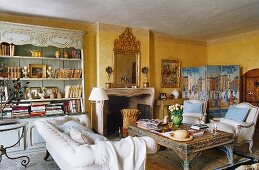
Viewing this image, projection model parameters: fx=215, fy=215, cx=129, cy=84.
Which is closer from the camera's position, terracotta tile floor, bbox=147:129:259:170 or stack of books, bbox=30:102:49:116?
terracotta tile floor, bbox=147:129:259:170

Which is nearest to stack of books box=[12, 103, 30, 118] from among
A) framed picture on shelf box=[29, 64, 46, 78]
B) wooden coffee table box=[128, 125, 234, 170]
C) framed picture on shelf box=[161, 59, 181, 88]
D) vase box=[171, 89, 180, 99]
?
framed picture on shelf box=[29, 64, 46, 78]

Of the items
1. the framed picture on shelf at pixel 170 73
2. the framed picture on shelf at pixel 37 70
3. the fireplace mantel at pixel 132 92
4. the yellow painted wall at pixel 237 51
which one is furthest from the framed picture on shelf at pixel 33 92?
the yellow painted wall at pixel 237 51

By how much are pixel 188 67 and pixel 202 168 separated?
12.6 feet

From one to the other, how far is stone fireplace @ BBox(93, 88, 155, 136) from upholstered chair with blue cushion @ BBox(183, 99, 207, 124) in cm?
93

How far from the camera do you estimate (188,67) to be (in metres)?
6.77

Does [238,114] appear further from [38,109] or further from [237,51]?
[38,109]

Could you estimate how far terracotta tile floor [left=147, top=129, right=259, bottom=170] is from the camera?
3.58m

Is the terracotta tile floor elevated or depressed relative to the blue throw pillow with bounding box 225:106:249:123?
depressed

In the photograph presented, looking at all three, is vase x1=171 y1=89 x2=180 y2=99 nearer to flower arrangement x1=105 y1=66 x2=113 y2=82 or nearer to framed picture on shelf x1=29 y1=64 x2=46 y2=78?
flower arrangement x1=105 y1=66 x2=113 y2=82

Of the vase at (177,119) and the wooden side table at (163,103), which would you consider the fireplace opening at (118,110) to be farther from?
the vase at (177,119)

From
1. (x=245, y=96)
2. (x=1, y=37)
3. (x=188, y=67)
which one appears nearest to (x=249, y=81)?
(x=245, y=96)

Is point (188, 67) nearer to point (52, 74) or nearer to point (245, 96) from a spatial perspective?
point (245, 96)

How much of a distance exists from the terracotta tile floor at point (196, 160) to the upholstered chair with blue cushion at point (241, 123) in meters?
0.33

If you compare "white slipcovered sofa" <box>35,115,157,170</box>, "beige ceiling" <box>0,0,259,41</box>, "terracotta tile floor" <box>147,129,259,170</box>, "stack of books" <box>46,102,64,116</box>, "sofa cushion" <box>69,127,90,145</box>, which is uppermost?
"beige ceiling" <box>0,0,259,41</box>
